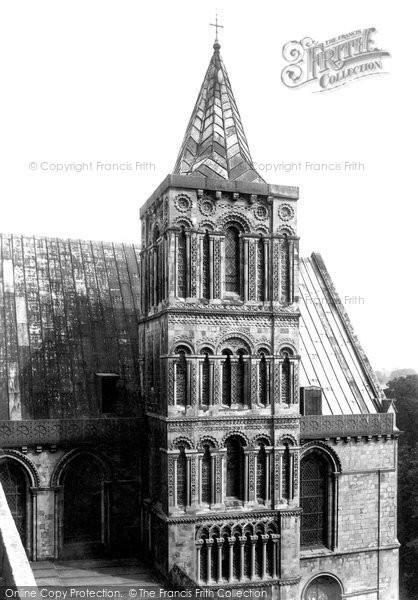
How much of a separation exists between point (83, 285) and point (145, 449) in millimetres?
8624

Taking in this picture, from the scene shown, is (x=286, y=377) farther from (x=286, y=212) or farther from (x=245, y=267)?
(x=286, y=212)

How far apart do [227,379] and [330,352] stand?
28.4 ft

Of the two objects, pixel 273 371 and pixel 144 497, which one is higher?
pixel 273 371

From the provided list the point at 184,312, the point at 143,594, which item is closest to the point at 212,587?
the point at 143,594

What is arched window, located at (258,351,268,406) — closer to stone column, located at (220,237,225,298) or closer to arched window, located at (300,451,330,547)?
stone column, located at (220,237,225,298)

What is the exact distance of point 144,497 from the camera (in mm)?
25922

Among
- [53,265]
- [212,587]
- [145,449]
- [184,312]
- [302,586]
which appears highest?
[53,265]

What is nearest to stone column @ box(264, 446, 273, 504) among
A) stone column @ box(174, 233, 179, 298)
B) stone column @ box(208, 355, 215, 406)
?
stone column @ box(208, 355, 215, 406)

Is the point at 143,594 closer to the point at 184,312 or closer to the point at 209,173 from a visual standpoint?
the point at 184,312

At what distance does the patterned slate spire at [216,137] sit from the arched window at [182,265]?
2.76 m

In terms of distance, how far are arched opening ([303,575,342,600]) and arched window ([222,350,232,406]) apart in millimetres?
9616

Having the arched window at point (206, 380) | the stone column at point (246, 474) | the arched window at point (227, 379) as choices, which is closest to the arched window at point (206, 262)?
the arched window at point (206, 380)

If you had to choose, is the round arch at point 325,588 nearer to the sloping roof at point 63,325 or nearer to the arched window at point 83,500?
the arched window at point 83,500

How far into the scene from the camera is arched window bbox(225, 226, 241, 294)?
81.5 feet
